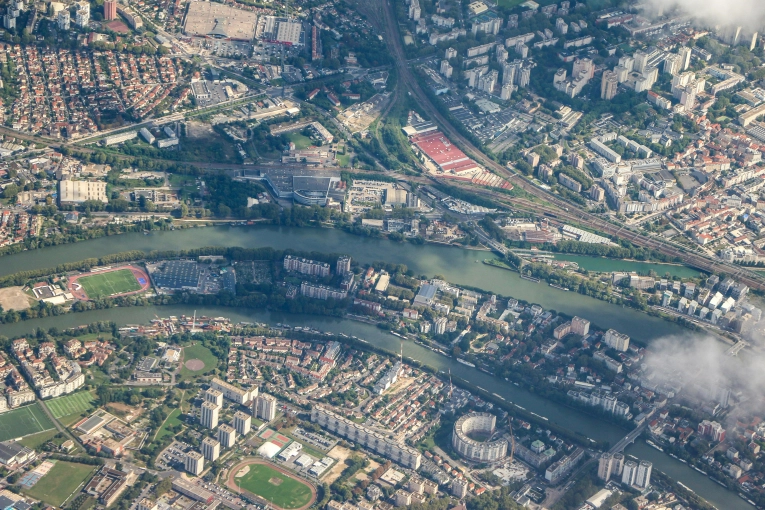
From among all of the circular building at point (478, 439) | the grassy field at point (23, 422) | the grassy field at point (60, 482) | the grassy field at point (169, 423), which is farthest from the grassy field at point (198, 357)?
the circular building at point (478, 439)

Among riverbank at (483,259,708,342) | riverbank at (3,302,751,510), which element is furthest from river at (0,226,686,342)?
riverbank at (3,302,751,510)

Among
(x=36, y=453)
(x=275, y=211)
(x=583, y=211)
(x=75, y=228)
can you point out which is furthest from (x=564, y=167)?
(x=36, y=453)

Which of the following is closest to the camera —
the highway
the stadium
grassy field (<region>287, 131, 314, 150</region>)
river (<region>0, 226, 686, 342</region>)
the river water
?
the river water

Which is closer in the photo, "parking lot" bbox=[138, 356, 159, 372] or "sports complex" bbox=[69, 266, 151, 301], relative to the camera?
"parking lot" bbox=[138, 356, 159, 372]

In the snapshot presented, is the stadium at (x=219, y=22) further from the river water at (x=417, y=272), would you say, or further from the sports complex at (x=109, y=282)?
the sports complex at (x=109, y=282)

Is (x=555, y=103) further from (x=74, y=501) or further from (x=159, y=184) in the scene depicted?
(x=74, y=501)

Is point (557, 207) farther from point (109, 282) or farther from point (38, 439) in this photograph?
point (38, 439)

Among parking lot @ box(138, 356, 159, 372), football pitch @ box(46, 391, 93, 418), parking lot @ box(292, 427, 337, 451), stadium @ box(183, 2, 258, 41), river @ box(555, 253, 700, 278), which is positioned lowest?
football pitch @ box(46, 391, 93, 418)

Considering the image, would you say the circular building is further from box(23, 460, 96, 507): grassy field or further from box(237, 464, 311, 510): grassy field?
box(23, 460, 96, 507): grassy field
